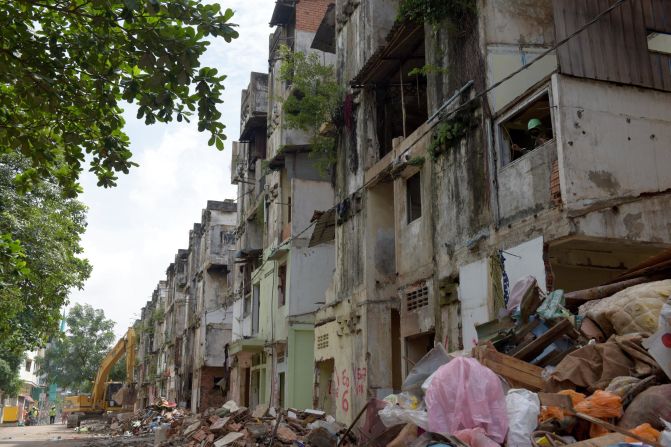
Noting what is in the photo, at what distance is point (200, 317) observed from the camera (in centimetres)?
4084

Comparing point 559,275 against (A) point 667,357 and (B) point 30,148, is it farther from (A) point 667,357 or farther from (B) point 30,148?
(B) point 30,148

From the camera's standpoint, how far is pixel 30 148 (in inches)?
309

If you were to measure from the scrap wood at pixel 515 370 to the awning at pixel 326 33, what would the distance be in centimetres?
1632

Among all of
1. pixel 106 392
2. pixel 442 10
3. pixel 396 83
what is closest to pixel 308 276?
pixel 396 83

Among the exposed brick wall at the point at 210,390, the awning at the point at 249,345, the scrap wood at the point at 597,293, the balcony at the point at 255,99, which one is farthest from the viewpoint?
the exposed brick wall at the point at 210,390

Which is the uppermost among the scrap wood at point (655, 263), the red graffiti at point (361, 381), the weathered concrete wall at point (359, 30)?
the weathered concrete wall at point (359, 30)

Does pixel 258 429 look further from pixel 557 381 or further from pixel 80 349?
pixel 80 349

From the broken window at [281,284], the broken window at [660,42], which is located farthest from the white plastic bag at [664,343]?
the broken window at [281,284]

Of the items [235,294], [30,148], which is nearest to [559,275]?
[30,148]

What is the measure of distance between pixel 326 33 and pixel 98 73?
1647 cm

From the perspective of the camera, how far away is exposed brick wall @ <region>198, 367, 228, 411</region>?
37.9 meters

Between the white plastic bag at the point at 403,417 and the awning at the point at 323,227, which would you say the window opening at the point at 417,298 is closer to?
the awning at the point at 323,227

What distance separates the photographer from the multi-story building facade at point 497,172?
33.5 feet

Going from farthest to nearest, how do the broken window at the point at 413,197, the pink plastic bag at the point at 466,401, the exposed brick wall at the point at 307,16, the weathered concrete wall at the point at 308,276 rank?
the exposed brick wall at the point at 307,16 → the weathered concrete wall at the point at 308,276 → the broken window at the point at 413,197 → the pink plastic bag at the point at 466,401
